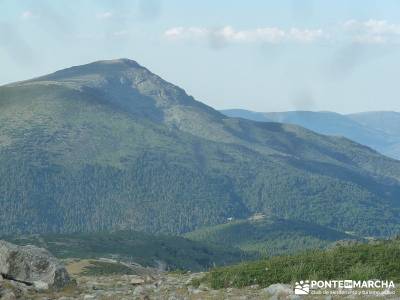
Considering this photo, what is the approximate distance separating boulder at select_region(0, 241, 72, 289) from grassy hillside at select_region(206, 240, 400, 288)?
644 centimetres

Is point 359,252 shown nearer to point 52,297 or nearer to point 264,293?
point 264,293

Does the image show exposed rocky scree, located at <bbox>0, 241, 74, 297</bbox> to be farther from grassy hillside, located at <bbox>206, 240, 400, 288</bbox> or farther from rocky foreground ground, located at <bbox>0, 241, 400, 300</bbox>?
grassy hillside, located at <bbox>206, 240, 400, 288</bbox>

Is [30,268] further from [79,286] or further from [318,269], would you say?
[318,269]

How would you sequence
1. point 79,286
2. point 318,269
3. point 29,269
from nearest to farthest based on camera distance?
point 318,269 → point 29,269 → point 79,286

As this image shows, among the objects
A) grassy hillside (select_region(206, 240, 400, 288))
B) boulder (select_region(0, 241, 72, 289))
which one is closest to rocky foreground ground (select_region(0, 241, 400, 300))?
boulder (select_region(0, 241, 72, 289))

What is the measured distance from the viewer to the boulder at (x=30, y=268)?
93.8 ft

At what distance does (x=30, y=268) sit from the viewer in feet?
95.2

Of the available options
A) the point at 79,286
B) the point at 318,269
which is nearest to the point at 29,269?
the point at 79,286

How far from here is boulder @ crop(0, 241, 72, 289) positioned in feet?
93.8

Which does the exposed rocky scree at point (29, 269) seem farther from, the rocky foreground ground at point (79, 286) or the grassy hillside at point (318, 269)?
the grassy hillside at point (318, 269)

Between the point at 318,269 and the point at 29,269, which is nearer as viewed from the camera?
the point at 318,269

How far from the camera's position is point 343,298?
2244 cm

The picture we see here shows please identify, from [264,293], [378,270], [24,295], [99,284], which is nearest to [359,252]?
[378,270]

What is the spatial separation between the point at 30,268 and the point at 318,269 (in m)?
12.2
